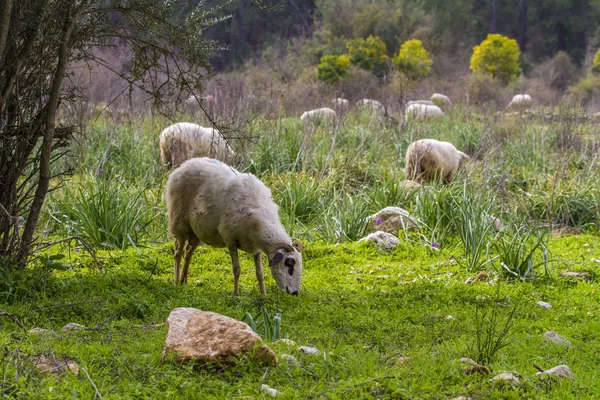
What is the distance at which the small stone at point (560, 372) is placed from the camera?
13.6 feet

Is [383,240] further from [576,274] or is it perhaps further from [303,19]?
[303,19]

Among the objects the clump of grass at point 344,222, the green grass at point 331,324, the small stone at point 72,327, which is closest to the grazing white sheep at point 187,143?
the clump of grass at point 344,222

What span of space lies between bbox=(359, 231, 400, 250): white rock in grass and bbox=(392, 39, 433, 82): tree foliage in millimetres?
23940

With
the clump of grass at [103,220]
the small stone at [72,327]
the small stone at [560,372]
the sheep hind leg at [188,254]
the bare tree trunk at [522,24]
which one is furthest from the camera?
the bare tree trunk at [522,24]

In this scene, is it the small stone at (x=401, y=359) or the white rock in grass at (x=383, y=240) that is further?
the white rock in grass at (x=383, y=240)

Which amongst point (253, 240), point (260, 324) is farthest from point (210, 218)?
point (260, 324)

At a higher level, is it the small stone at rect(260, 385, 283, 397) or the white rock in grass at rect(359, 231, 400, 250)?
the small stone at rect(260, 385, 283, 397)

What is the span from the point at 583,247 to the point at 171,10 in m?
5.74

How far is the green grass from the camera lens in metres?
3.74


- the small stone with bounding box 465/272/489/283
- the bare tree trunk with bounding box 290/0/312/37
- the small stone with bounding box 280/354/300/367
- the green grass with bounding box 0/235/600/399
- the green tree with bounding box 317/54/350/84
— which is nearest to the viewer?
the green grass with bounding box 0/235/600/399

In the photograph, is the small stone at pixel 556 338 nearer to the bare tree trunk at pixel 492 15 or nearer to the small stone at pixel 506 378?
the small stone at pixel 506 378

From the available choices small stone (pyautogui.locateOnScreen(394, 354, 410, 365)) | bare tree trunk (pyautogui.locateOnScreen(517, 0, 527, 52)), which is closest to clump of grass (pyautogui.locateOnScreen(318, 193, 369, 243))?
small stone (pyautogui.locateOnScreen(394, 354, 410, 365))

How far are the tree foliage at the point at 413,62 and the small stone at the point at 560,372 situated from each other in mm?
28204

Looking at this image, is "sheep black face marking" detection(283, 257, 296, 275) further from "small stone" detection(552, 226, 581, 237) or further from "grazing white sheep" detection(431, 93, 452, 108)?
"grazing white sheep" detection(431, 93, 452, 108)
